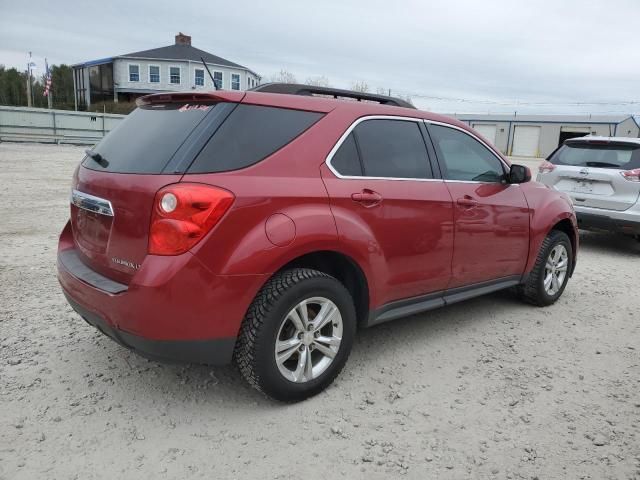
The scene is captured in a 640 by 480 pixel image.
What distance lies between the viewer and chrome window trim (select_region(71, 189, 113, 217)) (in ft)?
9.53

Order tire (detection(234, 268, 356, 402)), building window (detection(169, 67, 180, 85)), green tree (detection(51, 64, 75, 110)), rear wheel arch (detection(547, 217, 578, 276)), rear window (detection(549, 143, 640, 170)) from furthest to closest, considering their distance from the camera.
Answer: green tree (detection(51, 64, 75, 110)) < building window (detection(169, 67, 180, 85)) < rear window (detection(549, 143, 640, 170)) < rear wheel arch (detection(547, 217, 578, 276)) < tire (detection(234, 268, 356, 402))

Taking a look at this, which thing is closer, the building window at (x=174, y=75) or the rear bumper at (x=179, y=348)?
the rear bumper at (x=179, y=348)

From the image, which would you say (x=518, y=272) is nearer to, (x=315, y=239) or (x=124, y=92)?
(x=315, y=239)

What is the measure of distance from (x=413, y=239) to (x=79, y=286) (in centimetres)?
209

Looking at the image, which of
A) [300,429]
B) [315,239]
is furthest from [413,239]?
[300,429]

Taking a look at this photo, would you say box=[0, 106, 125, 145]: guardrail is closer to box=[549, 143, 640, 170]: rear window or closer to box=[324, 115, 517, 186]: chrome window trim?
box=[549, 143, 640, 170]: rear window

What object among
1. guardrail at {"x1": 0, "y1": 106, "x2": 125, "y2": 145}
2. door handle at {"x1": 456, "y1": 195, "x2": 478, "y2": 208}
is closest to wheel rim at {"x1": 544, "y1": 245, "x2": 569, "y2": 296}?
door handle at {"x1": 456, "y1": 195, "x2": 478, "y2": 208}

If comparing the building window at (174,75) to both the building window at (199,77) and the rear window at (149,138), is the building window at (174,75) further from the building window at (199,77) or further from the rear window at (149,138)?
the rear window at (149,138)

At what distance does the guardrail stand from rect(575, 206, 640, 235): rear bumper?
22679 mm

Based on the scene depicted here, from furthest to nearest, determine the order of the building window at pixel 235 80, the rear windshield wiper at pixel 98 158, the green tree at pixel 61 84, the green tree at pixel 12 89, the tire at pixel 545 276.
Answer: the green tree at pixel 61 84 → the green tree at pixel 12 89 → the building window at pixel 235 80 → the tire at pixel 545 276 → the rear windshield wiper at pixel 98 158

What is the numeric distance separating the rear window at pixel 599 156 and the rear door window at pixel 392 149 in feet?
16.6

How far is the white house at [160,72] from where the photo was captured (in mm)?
43494

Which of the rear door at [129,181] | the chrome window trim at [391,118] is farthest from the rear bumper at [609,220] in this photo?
the rear door at [129,181]

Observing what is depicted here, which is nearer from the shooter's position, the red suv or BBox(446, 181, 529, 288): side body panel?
the red suv
